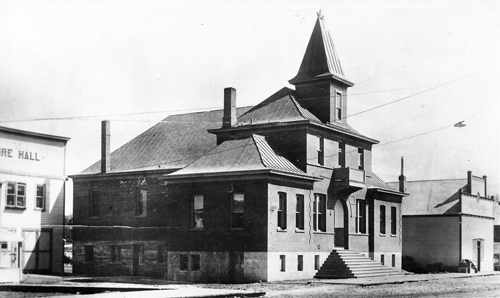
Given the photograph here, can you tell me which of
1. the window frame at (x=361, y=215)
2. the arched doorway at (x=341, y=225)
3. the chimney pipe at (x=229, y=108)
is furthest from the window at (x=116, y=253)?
the window frame at (x=361, y=215)

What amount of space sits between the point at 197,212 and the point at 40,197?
447 inches

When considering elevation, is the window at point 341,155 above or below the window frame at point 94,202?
above

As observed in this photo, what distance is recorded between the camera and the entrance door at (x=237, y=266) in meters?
34.9

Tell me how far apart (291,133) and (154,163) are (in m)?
10.8

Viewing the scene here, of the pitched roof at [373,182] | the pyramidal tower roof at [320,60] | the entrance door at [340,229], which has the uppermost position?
the pyramidal tower roof at [320,60]

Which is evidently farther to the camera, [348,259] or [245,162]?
[348,259]

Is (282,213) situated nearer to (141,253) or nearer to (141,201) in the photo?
(141,253)

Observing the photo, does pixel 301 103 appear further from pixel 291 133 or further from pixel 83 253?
pixel 83 253

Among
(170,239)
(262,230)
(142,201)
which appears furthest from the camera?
(142,201)

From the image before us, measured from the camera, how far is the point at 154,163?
44.5 m

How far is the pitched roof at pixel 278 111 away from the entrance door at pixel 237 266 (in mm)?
8473

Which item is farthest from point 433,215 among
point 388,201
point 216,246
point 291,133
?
point 216,246

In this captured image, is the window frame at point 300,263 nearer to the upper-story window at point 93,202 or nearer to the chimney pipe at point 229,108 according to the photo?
the chimney pipe at point 229,108

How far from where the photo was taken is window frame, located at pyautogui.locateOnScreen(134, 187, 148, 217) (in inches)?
1726
